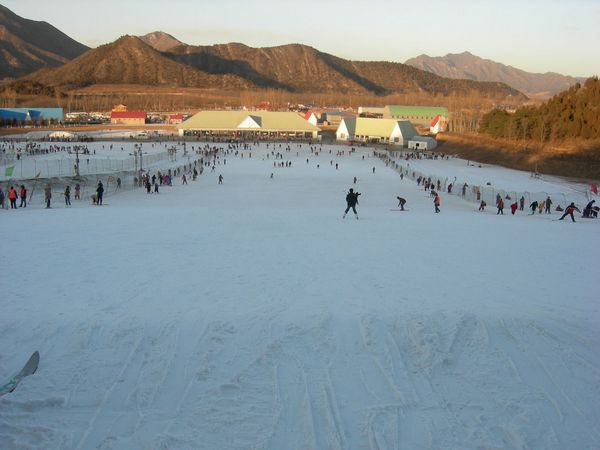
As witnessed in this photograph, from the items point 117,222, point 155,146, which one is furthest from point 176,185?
point 155,146

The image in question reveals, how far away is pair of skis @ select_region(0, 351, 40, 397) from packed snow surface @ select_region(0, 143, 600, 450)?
0.07 m

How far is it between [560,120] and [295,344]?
170ft

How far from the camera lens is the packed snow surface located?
4129 mm

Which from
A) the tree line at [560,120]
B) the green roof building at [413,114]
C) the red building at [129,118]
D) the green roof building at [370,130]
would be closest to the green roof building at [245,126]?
the green roof building at [370,130]

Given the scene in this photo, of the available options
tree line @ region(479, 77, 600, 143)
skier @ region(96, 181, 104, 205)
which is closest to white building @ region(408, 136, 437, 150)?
tree line @ region(479, 77, 600, 143)

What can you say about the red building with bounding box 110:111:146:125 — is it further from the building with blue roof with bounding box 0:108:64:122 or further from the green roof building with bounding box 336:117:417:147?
the green roof building with bounding box 336:117:417:147

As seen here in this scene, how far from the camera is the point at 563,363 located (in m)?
5.14

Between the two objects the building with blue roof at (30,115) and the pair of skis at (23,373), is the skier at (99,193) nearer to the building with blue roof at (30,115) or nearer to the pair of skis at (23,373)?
the pair of skis at (23,373)

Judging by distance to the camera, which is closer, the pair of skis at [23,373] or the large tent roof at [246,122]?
the pair of skis at [23,373]

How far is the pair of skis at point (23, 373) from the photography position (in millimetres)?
4484

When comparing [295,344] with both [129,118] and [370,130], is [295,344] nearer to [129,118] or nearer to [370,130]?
[370,130]

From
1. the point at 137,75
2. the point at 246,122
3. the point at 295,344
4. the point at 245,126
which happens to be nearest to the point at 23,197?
the point at 295,344

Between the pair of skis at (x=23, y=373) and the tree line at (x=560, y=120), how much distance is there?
4823cm

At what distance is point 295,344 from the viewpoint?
5.31m
